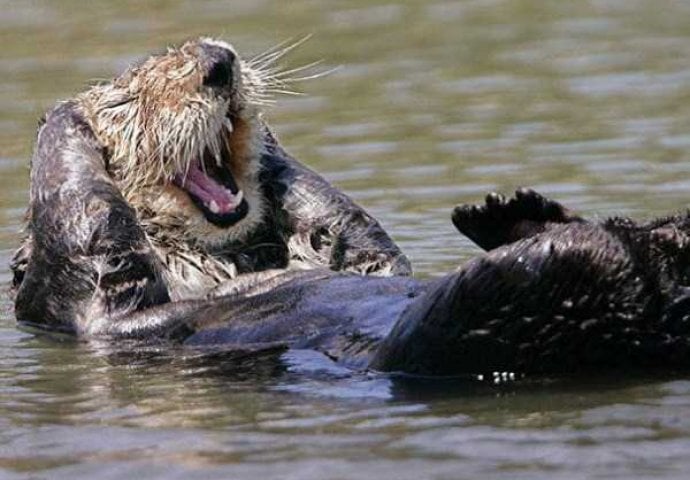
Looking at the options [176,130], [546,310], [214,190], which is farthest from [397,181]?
[546,310]

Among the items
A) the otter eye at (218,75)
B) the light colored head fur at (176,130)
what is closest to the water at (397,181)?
the light colored head fur at (176,130)

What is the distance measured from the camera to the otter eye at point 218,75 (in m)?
6.76

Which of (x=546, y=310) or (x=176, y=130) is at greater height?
(x=176, y=130)

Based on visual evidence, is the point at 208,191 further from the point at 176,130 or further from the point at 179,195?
the point at 176,130

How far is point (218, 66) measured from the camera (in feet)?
22.2

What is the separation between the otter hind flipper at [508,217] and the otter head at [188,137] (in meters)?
1.11

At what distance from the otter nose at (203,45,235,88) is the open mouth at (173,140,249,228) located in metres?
0.27

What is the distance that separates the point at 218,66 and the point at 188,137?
10.5 inches

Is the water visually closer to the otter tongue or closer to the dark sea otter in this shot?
the dark sea otter

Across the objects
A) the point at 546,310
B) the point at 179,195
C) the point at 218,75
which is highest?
the point at 218,75

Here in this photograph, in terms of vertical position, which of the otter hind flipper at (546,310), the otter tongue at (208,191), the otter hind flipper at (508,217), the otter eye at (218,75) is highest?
the otter eye at (218,75)

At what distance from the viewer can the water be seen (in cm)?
496

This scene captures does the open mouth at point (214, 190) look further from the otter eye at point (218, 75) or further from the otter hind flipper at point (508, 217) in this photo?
the otter hind flipper at point (508, 217)

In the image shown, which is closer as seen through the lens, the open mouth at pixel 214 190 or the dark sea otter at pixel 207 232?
the dark sea otter at pixel 207 232
